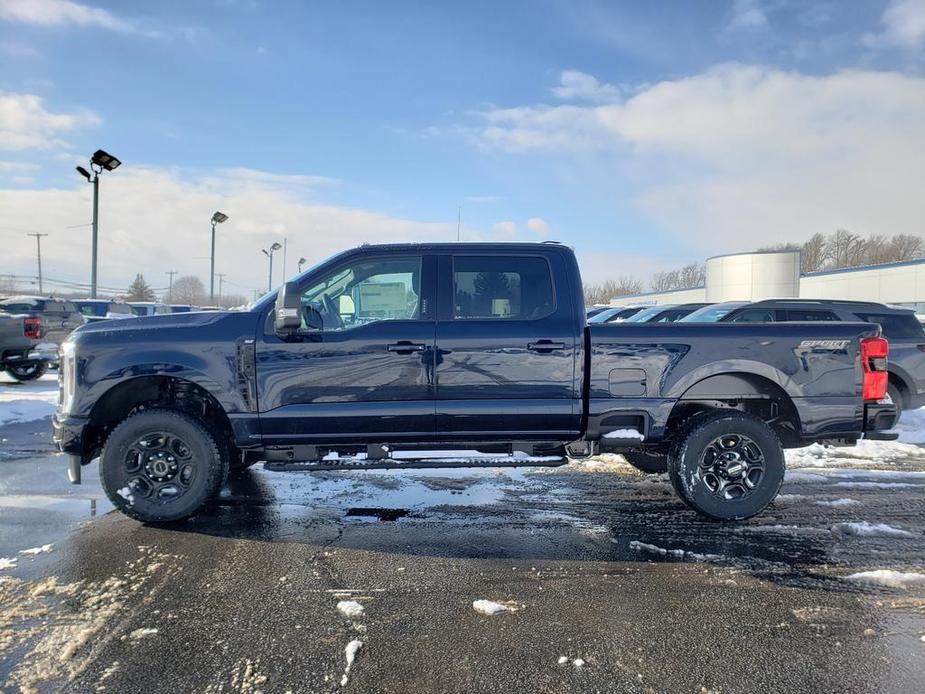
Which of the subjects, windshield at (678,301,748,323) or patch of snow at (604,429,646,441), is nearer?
patch of snow at (604,429,646,441)

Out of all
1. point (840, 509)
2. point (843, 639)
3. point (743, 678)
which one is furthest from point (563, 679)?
point (840, 509)

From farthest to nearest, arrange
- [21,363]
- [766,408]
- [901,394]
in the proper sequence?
[21,363], [901,394], [766,408]

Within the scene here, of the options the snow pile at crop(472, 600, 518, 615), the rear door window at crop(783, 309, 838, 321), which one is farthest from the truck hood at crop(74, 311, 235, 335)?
the rear door window at crop(783, 309, 838, 321)

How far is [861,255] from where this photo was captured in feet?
243

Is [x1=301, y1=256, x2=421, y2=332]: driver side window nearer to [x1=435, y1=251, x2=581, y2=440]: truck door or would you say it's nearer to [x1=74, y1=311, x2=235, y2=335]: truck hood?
[x1=435, y1=251, x2=581, y2=440]: truck door

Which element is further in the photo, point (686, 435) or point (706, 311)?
point (706, 311)

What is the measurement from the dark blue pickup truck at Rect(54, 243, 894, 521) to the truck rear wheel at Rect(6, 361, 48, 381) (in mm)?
9442

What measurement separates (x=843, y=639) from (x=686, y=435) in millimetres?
1825

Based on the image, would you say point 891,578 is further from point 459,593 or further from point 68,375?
point 68,375

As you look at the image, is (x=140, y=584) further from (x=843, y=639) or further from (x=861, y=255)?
(x=861, y=255)

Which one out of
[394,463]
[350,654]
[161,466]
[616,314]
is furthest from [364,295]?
[616,314]

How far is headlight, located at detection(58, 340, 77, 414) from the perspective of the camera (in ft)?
13.9

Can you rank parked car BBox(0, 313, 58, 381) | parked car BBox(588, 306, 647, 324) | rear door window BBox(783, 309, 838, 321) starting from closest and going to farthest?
rear door window BBox(783, 309, 838, 321) → parked car BBox(0, 313, 58, 381) → parked car BBox(588, 306, 647, 324)

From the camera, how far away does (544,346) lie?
436 centimetres
